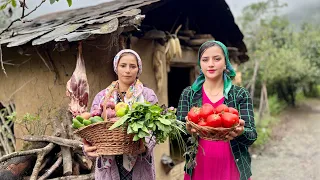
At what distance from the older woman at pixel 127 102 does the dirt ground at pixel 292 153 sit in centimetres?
518

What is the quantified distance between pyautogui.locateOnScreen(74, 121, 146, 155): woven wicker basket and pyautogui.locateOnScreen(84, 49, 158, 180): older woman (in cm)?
26

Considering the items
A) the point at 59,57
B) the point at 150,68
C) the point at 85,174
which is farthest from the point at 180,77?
the point at 85,174

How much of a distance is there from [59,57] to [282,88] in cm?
1544

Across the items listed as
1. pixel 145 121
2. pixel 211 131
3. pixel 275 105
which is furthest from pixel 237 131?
pixel 275 105

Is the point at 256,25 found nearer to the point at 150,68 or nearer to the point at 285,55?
the point at 285,55

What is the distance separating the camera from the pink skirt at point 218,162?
7.55ft

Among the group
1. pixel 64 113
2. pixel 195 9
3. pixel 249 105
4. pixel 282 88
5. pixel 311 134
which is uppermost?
pixel 195 9

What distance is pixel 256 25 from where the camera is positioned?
1727 cm

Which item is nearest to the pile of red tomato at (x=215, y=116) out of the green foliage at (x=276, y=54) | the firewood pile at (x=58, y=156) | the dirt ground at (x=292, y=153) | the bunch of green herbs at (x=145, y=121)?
the bunch of green herbs at (x=145, y=121)

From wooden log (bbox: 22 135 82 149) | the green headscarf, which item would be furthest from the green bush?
the green headscarf

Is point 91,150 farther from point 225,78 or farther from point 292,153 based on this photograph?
point 292,153

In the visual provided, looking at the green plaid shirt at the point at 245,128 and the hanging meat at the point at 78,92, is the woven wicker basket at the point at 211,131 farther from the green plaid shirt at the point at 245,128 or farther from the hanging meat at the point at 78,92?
the hanging meat at the point at 78,92

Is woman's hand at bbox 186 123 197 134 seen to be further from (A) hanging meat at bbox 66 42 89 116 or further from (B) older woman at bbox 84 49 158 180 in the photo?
(A) hanging meat at bbox 66 42 89 116

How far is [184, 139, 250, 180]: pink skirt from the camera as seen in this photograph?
7.55 ft
